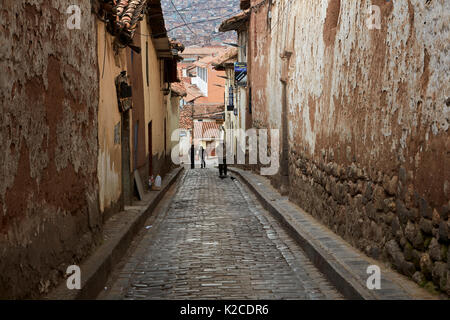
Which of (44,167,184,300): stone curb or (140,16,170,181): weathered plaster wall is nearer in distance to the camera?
(44,167,184,300): stone curb

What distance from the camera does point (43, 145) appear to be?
5.71 meters

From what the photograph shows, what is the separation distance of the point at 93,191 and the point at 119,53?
179 inches

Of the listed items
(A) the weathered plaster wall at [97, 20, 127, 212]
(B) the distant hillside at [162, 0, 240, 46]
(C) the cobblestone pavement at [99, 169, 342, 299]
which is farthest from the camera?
(B) the distant hillside at [162, 0, 240, 46]

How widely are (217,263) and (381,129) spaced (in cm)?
280

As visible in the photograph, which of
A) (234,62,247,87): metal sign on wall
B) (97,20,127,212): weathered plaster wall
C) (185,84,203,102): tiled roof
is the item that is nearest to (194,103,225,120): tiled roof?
(185,84,203,102): tiled roof

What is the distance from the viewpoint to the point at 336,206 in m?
9.37

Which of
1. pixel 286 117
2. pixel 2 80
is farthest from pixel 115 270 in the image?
pixel 286 117

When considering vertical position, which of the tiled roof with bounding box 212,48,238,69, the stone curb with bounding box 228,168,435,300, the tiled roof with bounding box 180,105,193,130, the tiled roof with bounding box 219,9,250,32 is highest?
the tiled roof with bounding box 219,9,250,32

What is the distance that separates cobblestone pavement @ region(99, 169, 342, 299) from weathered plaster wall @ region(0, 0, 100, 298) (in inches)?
35.2

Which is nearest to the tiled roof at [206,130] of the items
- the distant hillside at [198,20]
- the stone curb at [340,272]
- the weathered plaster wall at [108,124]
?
the weathered plaster wall at [108,124]

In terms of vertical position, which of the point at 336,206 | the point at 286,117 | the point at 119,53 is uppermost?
the point at 119,53

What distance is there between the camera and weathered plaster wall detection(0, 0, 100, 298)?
15.5 ft

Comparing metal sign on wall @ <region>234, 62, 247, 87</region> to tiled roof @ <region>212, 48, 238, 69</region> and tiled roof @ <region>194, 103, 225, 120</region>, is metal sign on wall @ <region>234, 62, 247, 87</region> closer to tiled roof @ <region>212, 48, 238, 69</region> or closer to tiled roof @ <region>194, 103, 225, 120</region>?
tiled roof @ <region>212, 48, 238, 69</region>
